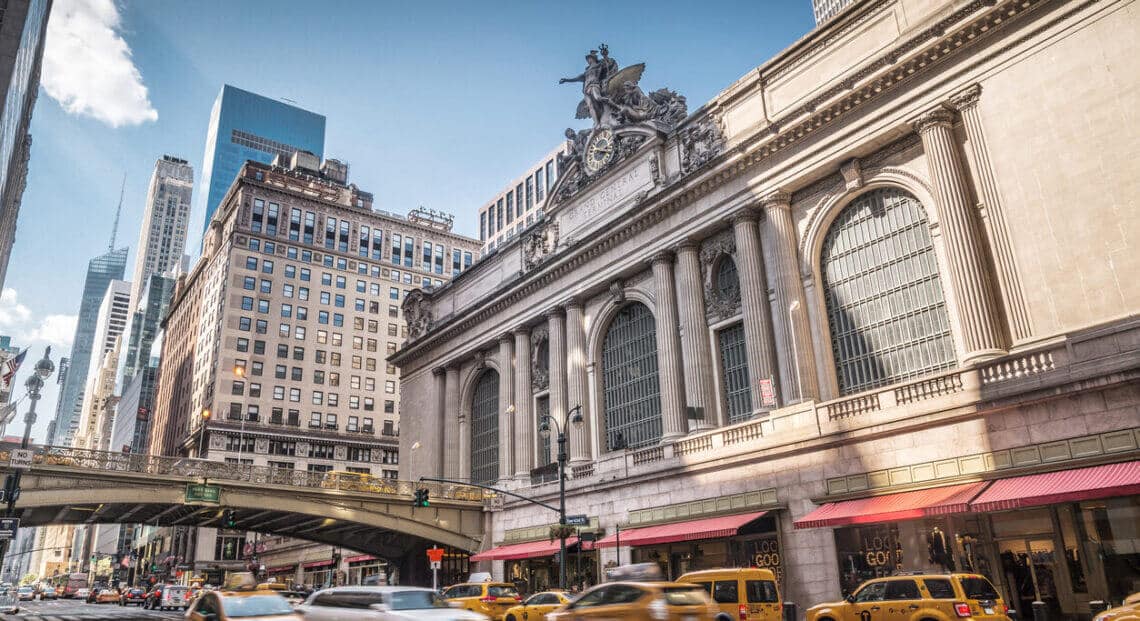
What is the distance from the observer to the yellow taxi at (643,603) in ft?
41.9

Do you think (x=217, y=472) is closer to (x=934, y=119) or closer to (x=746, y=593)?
(x=746, y=593)

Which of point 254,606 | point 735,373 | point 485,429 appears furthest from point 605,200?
point 254,606

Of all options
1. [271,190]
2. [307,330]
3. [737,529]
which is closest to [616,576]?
[737,529]

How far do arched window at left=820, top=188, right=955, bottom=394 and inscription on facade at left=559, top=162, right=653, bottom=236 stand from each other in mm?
11992

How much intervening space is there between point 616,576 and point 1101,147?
19.9m

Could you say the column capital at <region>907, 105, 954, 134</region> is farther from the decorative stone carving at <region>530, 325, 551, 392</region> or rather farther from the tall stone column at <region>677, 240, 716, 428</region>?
the decorative stone carving at <region>530, 325, 551, 392</region>

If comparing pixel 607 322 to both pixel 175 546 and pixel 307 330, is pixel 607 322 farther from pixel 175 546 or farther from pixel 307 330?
pixel 175 546

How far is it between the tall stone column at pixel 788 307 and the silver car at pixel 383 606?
1920cm

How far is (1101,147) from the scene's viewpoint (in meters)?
23.1

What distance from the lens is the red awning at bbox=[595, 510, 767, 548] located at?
2803 cm

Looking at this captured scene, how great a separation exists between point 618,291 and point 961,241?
61.8 ft

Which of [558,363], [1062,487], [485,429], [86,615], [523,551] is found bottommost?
[86,615]

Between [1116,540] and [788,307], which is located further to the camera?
[788,307]

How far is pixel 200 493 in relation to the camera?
36.7 m
